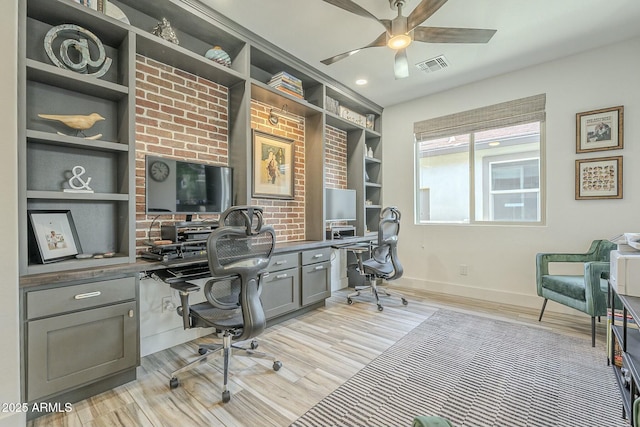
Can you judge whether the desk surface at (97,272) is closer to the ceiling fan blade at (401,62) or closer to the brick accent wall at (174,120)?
the brick accent wall at (174,120)

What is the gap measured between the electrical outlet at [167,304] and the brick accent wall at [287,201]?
1.27 metres

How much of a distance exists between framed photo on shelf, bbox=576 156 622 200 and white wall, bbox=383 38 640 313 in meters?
0.06

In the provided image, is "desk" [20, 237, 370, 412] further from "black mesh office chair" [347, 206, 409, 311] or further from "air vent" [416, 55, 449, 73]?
"air vent" [416, 55, 449, 73]

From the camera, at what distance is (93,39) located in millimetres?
1936

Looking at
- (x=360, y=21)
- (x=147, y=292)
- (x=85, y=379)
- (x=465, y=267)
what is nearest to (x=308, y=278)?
(x=147, y=292)

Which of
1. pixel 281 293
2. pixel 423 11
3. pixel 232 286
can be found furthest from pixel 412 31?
pixel 281 293

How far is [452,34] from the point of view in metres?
2.19

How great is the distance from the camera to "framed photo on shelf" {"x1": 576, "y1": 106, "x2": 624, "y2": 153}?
9.53 feet

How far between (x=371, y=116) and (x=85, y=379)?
173 inches

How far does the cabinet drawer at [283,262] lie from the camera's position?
2.81m

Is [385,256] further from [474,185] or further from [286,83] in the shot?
[286,83]

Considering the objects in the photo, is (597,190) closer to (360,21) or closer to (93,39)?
(360,21)

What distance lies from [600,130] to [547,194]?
2.55ft

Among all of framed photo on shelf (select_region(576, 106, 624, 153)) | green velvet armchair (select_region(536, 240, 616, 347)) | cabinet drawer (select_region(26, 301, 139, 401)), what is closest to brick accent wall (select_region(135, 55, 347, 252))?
cabinet drawer (select_region(26, 301, 139, 401))
